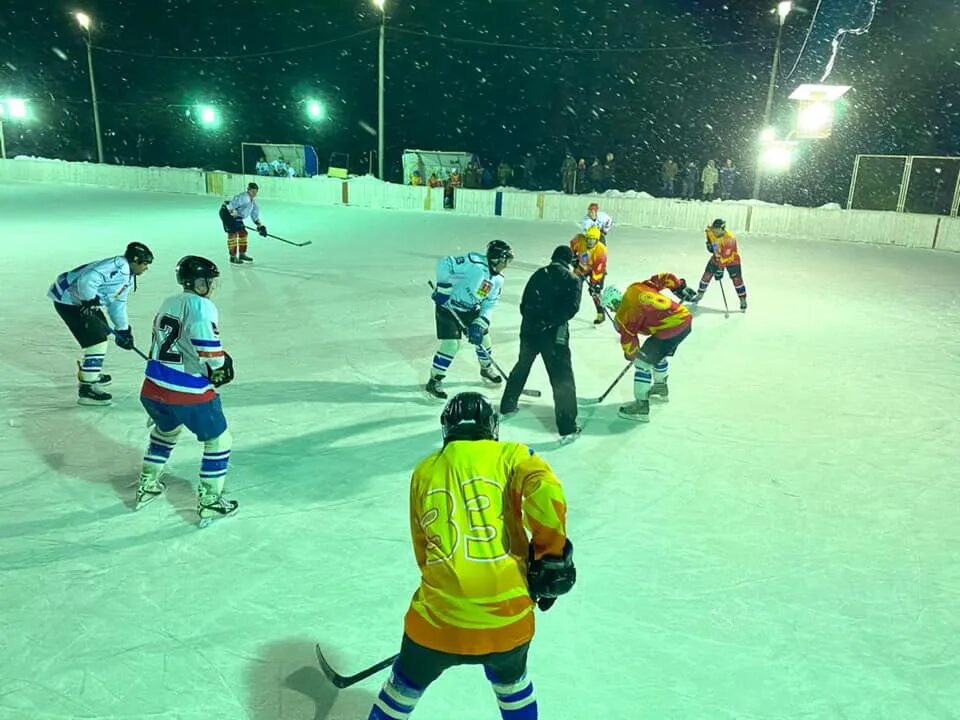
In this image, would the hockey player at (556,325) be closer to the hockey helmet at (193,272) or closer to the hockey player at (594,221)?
the hockey helmet at (193,272)

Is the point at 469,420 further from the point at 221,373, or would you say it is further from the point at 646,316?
the point at 646,316

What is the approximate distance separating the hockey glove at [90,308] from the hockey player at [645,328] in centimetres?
391

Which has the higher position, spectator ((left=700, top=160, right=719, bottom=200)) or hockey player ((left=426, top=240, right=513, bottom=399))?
spectator ((left=700, top=160, right=719, bottom=200))

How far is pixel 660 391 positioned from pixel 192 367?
13.0ft

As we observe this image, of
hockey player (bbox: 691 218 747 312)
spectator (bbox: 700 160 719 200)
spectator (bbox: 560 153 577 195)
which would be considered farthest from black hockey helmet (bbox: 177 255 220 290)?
spectator (bbox: 560 153 577 195)

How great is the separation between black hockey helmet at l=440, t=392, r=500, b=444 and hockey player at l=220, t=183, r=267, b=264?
10784mm

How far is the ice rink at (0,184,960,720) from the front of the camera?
2871 mm

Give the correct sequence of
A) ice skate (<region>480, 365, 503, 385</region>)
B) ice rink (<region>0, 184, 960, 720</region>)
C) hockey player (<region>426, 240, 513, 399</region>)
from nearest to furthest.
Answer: ice rink (<region>0, 184, 960, 720</region>), hockey player (<region>426, 240, 513, 399</region>), ice skate (<region>480, 365, 503, 385</region>)

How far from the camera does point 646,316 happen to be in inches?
225

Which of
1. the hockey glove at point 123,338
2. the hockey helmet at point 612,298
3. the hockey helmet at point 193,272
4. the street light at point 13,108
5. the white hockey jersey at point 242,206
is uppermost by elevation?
the street light at point 13,108

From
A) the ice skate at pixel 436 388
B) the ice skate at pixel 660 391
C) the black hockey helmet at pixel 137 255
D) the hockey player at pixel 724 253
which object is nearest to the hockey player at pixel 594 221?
the hockey player at pixel 724 253

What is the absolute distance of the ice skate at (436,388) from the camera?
6.20 metres

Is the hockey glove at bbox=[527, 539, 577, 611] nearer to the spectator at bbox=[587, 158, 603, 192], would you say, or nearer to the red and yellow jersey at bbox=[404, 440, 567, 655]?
the red and yellow jersey at bbox=[404, 440, 567, 655]

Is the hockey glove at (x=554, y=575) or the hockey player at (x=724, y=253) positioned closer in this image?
the hockey glove at (x=554, y=575)
